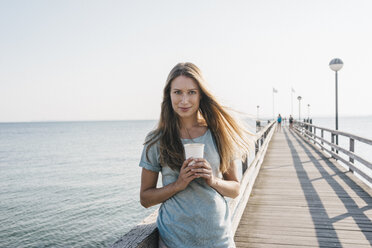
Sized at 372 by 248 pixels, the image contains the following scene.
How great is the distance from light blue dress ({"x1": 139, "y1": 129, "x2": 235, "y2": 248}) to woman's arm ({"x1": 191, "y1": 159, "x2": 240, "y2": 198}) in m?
0.05

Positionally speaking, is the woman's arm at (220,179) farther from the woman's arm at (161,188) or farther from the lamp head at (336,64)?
the lamp head at (336,64)

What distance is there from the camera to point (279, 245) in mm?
3438

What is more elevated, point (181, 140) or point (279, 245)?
point (181, 140)

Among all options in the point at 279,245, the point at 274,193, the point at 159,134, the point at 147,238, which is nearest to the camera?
the point at 147,238

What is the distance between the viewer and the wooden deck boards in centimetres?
358

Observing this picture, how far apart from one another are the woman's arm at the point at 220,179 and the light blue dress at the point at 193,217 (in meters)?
0.05

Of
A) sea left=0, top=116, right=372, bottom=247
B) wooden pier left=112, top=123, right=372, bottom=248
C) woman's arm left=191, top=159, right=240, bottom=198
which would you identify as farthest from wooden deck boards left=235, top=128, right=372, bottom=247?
sea left=0, top=116, right=372, bottom=247

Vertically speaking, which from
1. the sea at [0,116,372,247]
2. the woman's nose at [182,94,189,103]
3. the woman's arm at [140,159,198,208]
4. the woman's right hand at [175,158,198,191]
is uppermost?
the woman's nose at [182,94,189,103]

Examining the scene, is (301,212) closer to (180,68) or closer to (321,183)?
(321,183)

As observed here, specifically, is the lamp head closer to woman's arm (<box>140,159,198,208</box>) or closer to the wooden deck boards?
the wooden deck boards

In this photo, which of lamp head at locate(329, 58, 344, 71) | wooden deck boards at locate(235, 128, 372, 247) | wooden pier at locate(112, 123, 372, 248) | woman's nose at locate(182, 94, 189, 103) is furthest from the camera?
lamp head at locate(329, 58, 344, 71)

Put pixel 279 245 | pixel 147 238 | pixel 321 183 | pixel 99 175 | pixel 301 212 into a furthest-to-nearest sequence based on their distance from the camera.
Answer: pixel 99 175
pixel 321 183
pixel 301 212
pixel 279 245
pixel 147 238

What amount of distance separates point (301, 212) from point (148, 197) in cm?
365

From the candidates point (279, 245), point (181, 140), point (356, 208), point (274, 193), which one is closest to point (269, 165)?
point (274, 193)
